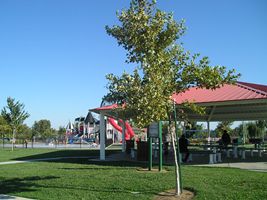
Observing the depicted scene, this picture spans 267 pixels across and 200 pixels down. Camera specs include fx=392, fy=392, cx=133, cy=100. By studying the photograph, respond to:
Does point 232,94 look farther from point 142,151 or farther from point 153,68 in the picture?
point 153,68

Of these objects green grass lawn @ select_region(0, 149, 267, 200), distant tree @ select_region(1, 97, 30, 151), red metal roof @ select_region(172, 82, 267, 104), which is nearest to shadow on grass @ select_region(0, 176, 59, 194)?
green grass lawn @ select_region(0, 149, 267, 200)

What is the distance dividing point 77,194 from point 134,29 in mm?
4819

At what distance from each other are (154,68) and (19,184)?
6.39m

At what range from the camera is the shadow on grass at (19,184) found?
12016mm

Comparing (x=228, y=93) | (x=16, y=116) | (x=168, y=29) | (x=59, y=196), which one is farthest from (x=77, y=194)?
(x=16, y=116)

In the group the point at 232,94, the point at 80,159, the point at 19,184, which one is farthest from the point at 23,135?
the point at 19,184

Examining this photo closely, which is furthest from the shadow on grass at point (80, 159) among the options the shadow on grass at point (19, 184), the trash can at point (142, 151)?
the shadow on grass at point (19, 184)

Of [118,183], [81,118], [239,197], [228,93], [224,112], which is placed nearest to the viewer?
[239,197]

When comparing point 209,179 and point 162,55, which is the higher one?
point 162,55

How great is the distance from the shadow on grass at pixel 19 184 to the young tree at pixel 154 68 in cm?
401

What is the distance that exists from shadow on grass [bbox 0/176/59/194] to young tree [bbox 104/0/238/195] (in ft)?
13.2

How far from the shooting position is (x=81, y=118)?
94688 millimetres

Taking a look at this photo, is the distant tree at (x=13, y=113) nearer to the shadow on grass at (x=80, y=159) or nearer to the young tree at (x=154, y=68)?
the shadow on grass at (x=80, y=159)

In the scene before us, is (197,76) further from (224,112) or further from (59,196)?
(224,112)
